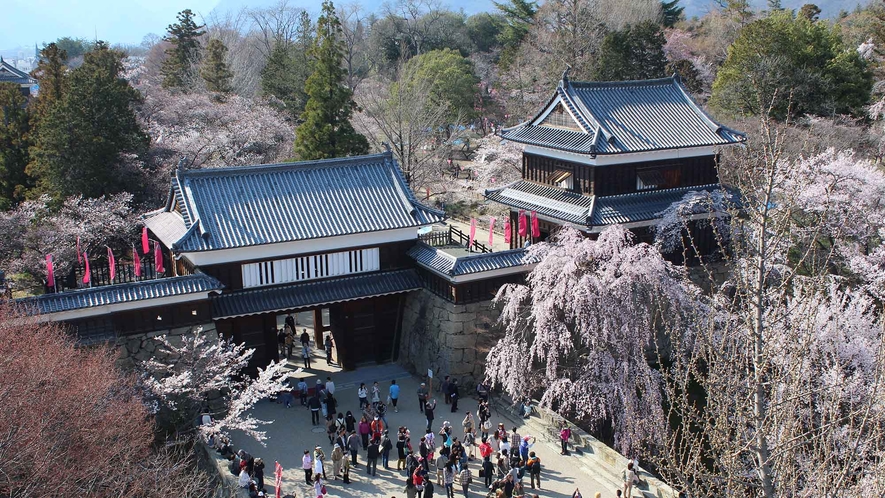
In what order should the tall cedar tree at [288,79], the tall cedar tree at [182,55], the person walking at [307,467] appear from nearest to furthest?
the person walking at [307,467] → the tall cedar tree at [288,79] → the tall cedar tree at [182,55]

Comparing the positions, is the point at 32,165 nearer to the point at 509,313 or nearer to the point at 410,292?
the point at 410,292

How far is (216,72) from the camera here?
51.2 meters

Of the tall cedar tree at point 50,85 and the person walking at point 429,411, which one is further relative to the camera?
the tall cedar tree at point 50,85

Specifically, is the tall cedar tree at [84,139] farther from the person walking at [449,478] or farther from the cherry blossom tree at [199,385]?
the person walking at [449,478]

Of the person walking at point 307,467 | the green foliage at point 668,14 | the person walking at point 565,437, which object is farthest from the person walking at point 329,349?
the green foliage at point 668,14

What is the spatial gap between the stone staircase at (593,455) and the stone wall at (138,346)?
10.0 metres

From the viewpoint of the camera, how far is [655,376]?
2070 cm

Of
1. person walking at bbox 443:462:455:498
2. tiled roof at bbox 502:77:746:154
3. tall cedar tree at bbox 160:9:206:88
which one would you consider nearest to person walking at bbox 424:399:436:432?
person walking at bbox 443:462:455:498

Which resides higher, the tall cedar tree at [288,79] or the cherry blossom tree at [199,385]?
the tall cedar tree at [288,79]

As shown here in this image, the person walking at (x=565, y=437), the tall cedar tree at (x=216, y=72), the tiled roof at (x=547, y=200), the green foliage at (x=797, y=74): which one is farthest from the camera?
the tall cedar tree at (x=216, y=72)

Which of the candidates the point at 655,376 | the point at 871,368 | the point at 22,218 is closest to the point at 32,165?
the point at 22,218

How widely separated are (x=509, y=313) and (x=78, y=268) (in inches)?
705

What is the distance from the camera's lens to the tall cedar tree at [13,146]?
34.5m

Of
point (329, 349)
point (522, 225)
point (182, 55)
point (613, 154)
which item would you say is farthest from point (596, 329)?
point (182, 55)
